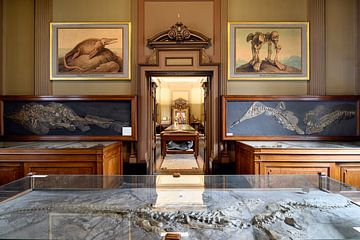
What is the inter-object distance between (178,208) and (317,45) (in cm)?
A: 436

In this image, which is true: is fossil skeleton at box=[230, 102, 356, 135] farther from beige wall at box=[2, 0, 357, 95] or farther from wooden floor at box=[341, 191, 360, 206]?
wooden floor at box=[341, 191, 360, 206]

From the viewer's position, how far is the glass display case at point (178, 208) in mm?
1479

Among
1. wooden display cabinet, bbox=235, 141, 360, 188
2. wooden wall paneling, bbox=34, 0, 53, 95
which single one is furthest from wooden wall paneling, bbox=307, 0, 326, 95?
wooden wall paneling, bbox=34, 0, 53, 95

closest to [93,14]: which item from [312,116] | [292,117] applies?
[292,117]

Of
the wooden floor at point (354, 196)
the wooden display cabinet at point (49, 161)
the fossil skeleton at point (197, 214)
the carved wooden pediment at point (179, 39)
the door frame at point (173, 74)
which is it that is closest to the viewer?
the fossil skeleton at point (197, 214)

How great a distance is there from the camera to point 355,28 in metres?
4.75

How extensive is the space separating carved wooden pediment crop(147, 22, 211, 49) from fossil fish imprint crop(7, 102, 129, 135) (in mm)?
1687

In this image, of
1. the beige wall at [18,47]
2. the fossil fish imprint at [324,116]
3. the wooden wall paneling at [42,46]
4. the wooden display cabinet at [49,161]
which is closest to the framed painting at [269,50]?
the fossil fish imprint at [324,116]

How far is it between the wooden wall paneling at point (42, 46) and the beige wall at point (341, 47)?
524 cm

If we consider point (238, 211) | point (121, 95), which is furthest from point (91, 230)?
point (121, 95)

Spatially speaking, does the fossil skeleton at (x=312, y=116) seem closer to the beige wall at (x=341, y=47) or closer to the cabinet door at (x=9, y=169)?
the beige wall at (x=341, y=47)

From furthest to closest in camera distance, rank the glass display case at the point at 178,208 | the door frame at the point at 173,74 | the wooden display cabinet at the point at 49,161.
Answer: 1. the door frame at the point at 173,74
2. the wooden display cabinet at the point at 49,161
3. the glass display case at the point at 178,208

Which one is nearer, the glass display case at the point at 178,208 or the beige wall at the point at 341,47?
the glass display case at the point at 178,208

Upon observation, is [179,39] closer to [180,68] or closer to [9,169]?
[180,68]
